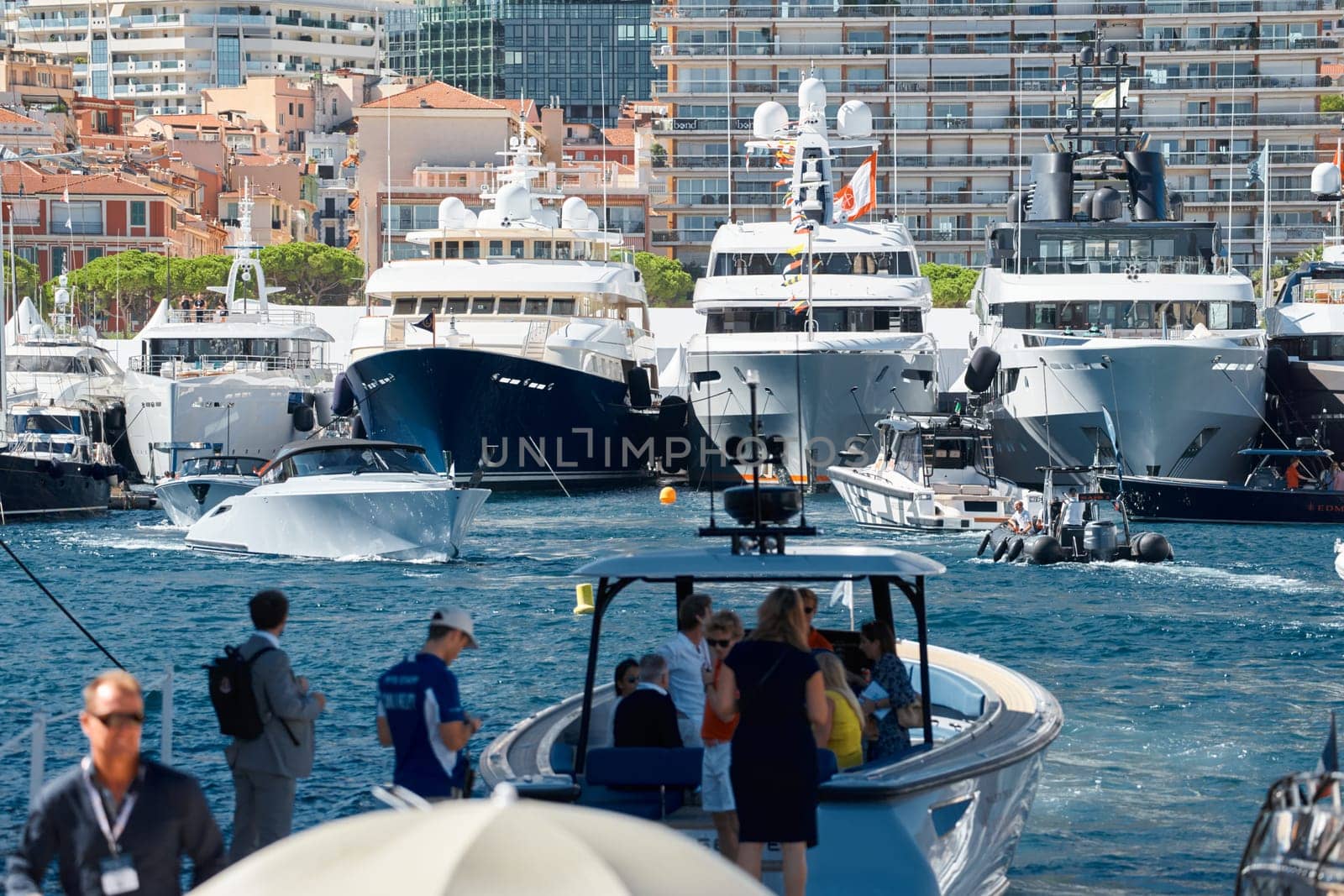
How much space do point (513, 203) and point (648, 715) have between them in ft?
154

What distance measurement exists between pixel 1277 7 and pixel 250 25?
10946 centimetres

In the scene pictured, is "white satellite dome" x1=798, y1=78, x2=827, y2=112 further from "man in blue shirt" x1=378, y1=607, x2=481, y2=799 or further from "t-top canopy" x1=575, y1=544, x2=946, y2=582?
"man in blue shirt" x1=378, y1=607, x2=481, y2=799

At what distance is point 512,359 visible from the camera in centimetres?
4559

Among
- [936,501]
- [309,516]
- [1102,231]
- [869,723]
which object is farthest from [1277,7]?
[869,723]

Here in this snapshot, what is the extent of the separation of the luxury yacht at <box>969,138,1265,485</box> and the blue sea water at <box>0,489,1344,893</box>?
5.63 meters

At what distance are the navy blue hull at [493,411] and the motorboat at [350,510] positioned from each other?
1244 centimetres

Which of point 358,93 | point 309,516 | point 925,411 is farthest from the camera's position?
point 358,93

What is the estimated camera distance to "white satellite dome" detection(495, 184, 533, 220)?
5566cm

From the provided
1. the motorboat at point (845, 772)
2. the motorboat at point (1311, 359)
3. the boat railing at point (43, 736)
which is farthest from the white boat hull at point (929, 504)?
the boat railing at point (43, 736)

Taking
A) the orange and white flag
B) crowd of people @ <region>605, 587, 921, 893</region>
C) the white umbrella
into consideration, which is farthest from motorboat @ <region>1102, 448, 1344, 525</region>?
the white umbrella

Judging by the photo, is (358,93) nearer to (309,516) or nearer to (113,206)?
(113,206)

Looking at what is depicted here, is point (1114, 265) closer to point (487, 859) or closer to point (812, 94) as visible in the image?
point (812, 94)

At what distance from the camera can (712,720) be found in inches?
351

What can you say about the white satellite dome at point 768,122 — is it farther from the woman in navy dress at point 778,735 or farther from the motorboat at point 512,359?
the woman in navy dress at point 778,735
